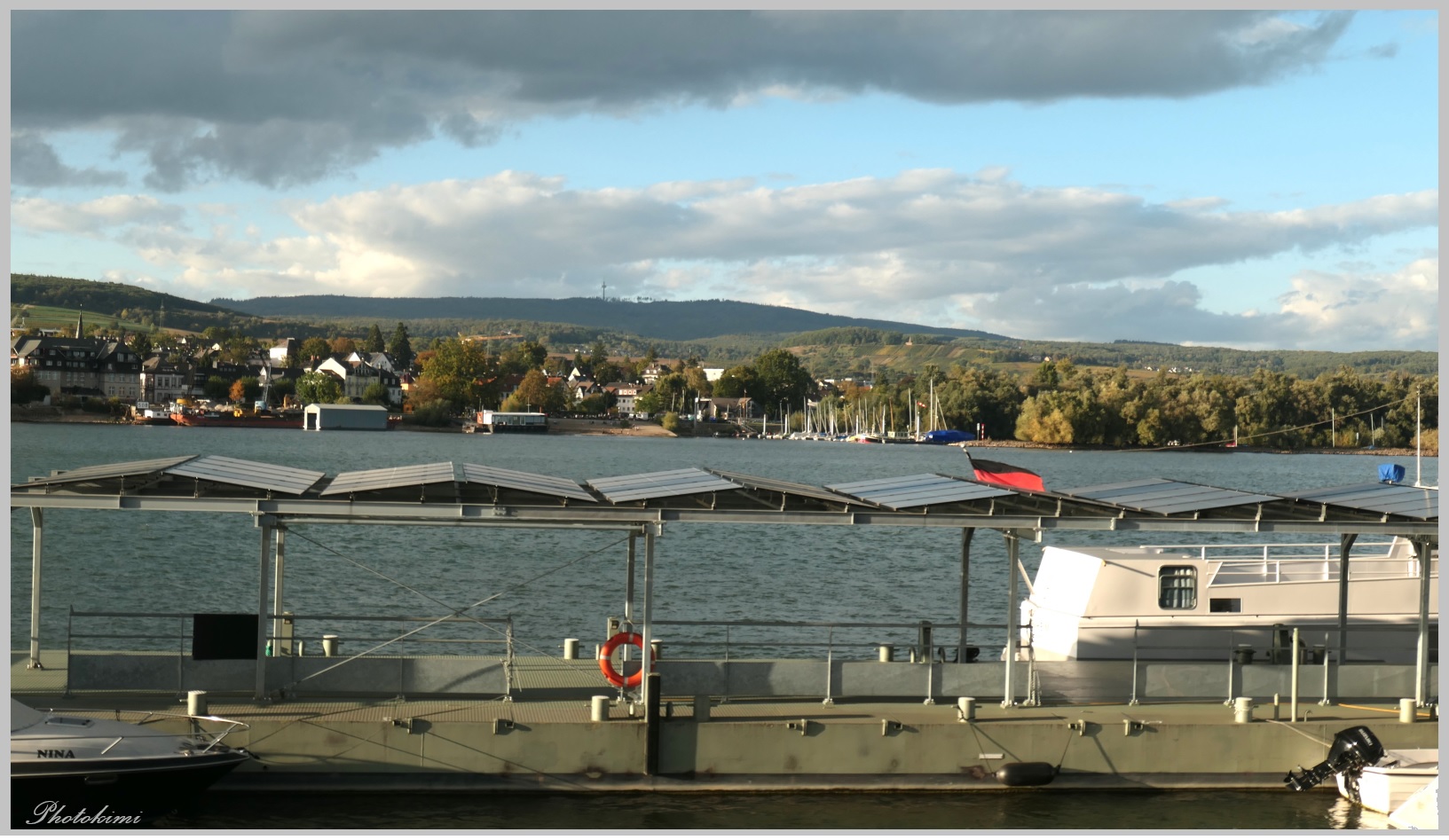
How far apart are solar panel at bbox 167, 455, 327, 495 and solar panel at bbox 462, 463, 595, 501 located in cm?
220

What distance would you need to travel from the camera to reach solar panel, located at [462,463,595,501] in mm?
19156

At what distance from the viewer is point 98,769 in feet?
55.0

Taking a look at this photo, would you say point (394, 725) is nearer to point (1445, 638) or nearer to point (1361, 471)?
point (1445, 638)

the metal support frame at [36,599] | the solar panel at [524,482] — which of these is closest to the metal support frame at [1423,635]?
the solar panel at [524,482]

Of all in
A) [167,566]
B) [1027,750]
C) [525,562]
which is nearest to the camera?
[1027,750]

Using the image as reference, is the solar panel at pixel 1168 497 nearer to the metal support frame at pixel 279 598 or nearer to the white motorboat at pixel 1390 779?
the white motorboat at pixel 1390 779

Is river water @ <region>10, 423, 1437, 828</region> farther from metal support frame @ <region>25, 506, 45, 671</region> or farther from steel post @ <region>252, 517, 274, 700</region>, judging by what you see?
metal support frame @ <region>25, 506, 45, 671</region>

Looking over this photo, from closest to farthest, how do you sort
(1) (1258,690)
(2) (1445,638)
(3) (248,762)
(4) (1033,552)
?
1. (2) (1445,638)
2. (3) (248,762)
3. (1) (1258,690)
4. (4) (1033,552)

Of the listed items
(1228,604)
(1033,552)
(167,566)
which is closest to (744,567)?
(1033,552)

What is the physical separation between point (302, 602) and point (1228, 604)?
26.6 metres

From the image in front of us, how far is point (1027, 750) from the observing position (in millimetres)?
19375

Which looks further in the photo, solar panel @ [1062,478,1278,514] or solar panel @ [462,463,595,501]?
solar panel @ [1062,478,1278,514]

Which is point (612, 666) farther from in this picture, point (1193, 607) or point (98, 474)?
point (1193, 607)

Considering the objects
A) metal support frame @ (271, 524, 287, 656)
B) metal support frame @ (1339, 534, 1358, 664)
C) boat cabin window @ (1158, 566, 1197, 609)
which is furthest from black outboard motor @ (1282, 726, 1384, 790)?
metal support frame @ (271, 524, 287, 656)
